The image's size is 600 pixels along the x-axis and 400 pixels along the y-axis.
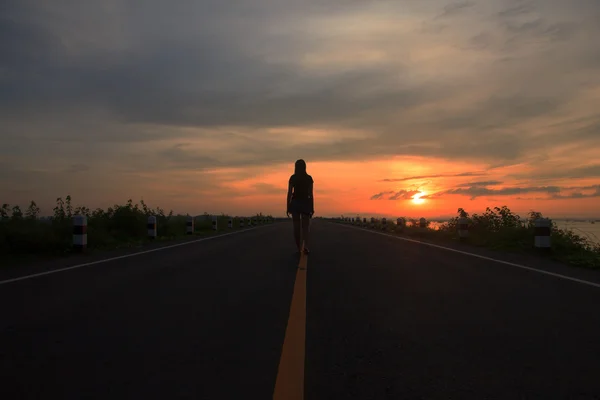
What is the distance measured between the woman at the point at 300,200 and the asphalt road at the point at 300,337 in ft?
14.9

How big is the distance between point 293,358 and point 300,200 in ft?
29.6

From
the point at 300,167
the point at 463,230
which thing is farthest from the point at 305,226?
the point at 463,230

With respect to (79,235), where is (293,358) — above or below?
below

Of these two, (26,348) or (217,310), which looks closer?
(26,348)

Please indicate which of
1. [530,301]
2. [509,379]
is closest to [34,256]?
→ [530,301]

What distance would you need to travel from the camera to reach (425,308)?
5.65 metres

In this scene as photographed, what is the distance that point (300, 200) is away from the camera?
12.8 metres

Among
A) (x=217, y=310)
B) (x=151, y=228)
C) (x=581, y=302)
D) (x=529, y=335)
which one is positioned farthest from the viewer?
(x=151, y=228)

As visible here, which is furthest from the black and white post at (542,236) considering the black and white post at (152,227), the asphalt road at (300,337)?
the black and white post at (152,227)

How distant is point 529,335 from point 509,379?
4.17 ft

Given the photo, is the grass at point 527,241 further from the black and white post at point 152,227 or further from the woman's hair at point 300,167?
the black and white post at point 152,227

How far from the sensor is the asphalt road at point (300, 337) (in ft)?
10.7

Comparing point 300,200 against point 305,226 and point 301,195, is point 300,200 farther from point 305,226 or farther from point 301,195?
point 305,226

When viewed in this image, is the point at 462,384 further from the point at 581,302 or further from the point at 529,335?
the point at 581,302
